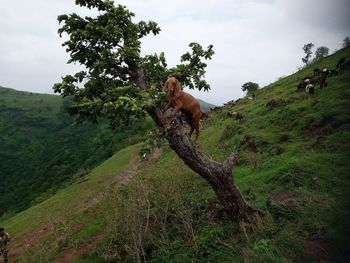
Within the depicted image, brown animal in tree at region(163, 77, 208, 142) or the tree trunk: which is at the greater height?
brown animal in tree at region(163, 77, 208, 142)

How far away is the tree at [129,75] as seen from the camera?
11.4 metres

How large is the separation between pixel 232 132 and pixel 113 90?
19.0m

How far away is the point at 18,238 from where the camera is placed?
2330 cm

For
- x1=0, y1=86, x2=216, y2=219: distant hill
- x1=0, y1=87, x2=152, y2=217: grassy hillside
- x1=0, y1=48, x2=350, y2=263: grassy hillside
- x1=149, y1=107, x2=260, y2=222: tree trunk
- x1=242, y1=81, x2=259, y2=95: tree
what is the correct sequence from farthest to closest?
x1=242, y1=81, x2=259, y2=95: tree
x1=0, y1=86, x2=216, y2=219: distant hill
x1=0, y1=87, x2=152, y2=217: grassy hillside
x1=149, y1=107, x2=260, y2=222: tree trunk
x1=0, y1=48, x2=350, y2=263: grassy hillside

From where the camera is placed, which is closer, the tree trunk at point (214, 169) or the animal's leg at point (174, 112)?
the animal's leg at point (174, 112)

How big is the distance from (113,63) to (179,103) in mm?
2633

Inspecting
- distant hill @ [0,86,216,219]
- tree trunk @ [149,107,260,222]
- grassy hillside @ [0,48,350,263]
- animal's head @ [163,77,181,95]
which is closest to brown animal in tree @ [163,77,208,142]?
animal's head @ [163,77,181,95]

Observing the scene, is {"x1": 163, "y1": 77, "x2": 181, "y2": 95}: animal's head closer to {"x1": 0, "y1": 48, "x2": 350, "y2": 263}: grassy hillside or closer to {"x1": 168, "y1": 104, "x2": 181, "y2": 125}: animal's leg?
{"x1": 168, "y1": 104, "x2": 181, "y2": 125}: animal's leg

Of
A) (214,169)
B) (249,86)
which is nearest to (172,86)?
(214,169)

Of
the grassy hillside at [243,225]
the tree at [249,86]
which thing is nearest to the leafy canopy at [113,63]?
the grassy hillside at [243,225]

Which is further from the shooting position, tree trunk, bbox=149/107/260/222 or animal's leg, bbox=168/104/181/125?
tree trunk, bbox=149/107/260/222

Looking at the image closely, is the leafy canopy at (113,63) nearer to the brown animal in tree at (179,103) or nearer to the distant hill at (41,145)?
the brown animal in tree at (179,103)

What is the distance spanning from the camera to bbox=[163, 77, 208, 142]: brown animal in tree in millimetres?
11211

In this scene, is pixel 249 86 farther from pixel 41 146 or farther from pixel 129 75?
pixel 129 75
